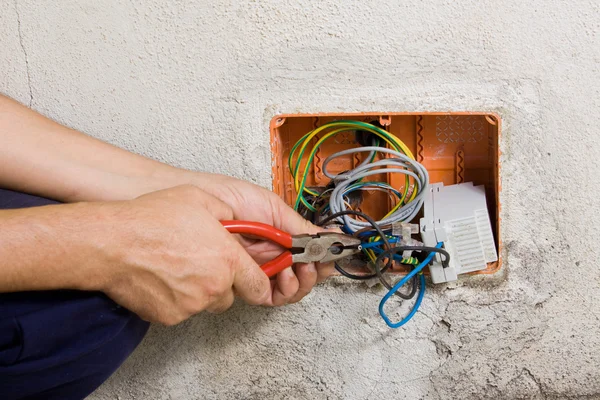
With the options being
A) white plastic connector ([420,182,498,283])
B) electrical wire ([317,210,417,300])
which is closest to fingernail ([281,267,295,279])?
electrical wire ([317,210,417,300])

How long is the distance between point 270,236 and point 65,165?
1.32 ft

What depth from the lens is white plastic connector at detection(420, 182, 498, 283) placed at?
102 cm

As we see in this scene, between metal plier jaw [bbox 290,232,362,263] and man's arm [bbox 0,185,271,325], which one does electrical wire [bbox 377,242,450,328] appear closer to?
metal plier jaw [bbox 290,232,362,263]

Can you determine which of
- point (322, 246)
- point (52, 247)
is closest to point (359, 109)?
point (322, 246)

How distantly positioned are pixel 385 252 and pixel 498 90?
1.24ft

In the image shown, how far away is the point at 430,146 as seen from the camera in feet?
3.76

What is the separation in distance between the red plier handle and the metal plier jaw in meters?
0.01

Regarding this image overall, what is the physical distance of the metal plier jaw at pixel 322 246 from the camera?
936mm

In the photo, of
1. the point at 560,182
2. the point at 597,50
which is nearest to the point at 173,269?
the point at 560,182

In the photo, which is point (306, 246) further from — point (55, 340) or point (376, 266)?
point (55, 340)

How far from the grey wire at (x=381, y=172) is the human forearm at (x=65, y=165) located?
30cm

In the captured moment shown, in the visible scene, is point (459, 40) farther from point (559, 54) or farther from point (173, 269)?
point (173, 269)

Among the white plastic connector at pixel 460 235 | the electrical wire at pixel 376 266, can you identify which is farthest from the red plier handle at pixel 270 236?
the white plastic connector at pixel 460 235

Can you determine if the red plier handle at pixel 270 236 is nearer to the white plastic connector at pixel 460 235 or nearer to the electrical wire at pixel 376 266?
the electrical wire at pixel 376 266
